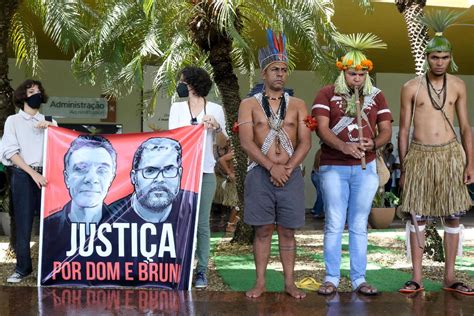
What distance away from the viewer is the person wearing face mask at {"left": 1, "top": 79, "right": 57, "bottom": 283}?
6.34m

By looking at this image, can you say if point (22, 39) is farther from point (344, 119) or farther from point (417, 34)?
point (344, 119)

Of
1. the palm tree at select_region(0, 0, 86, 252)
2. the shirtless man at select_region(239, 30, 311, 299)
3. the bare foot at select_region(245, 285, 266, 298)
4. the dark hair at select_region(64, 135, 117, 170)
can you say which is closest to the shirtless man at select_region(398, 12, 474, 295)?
the shirtless man at select_region(239, 30, 311, 299)

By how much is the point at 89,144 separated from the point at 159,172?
764 millimetres

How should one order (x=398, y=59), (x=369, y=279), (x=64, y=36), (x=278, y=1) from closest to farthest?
(x=369, y=279) → (x=64, y=36) → (x=278, y=1) → (x=398, y=59)

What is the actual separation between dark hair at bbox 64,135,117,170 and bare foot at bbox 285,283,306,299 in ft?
6.91

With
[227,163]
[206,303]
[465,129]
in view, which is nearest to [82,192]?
[206,303]

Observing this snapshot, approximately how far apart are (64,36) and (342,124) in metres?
4.69

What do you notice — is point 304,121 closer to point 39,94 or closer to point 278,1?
point 39,94

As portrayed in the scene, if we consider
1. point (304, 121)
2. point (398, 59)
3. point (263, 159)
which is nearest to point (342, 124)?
point (304, 121)

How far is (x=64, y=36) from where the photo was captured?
8969 mm

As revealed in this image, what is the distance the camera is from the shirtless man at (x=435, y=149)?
608cm

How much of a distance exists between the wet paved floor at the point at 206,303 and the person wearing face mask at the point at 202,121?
0.44 meters

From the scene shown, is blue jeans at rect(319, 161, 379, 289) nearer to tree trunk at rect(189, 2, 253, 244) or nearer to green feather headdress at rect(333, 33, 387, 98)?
green feather headdress at rect(333, 33, 387, 98)

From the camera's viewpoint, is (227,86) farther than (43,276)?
Yes
